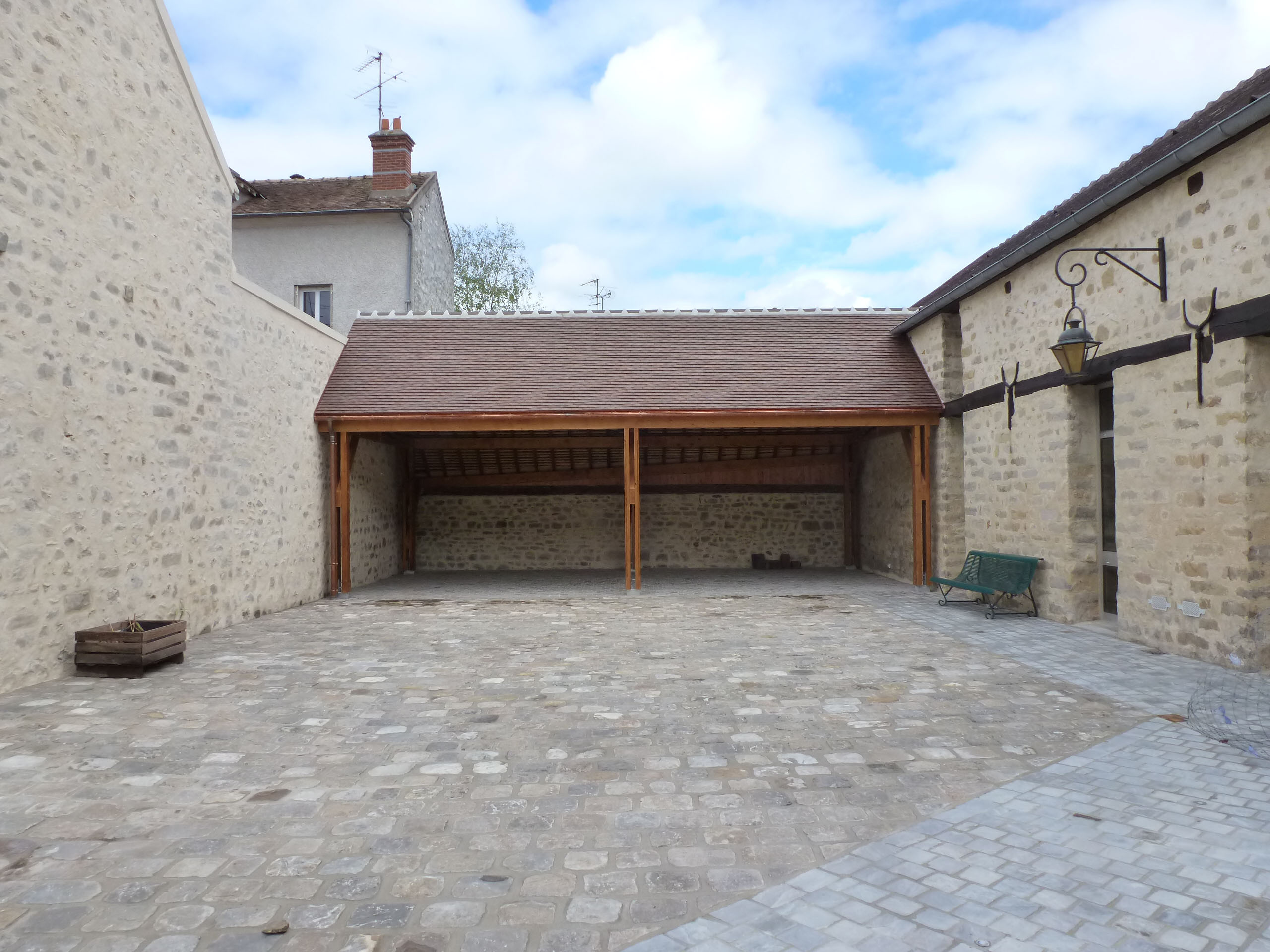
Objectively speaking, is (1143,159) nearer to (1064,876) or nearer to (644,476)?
(1064,876)

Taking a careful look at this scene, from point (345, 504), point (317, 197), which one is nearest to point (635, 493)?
point (345, 504)

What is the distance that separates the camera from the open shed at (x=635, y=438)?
10.2m

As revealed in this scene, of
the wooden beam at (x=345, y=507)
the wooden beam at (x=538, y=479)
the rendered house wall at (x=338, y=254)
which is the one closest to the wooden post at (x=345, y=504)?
the wooden beam at (x=345, y=507)

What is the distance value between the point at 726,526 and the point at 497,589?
15.0ft

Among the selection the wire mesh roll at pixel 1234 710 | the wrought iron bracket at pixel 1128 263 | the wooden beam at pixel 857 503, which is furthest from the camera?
the wooden beam at pixel 857 503

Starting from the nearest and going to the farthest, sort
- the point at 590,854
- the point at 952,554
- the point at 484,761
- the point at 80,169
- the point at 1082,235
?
the point at 590,854
the point at 484,761
the point at 80,169
the point at 1082,235
the point at 952,554

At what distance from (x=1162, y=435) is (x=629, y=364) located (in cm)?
679

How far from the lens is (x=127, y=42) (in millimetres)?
6066

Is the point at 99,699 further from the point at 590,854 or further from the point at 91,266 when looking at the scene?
the point at 590,854

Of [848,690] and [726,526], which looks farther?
[726,526]

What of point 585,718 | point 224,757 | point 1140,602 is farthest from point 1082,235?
point 224,757

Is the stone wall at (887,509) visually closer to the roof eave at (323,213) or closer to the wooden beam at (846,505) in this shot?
the wooden beam at (846,505)

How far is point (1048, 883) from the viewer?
2461 millimetres

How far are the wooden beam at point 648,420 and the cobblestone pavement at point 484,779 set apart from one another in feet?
13.4
